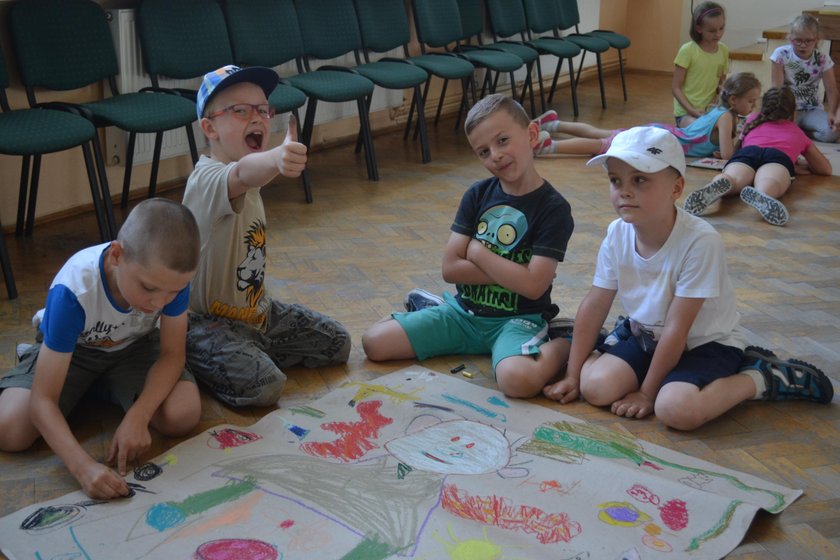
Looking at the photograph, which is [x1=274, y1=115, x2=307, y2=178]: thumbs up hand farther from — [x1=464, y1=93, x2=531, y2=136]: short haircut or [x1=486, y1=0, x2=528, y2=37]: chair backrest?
[x1=486, y1=0, x2=528, y2=37]: chair backrest

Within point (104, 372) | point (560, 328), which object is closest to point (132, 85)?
point (104, 372)

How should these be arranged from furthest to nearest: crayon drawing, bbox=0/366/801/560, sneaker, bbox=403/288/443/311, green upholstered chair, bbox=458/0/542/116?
green upholstered chair, bbox=458/0/542/116 < sneaker, bbox=403/288/443/311 < crayon drawing, bbox=0/366/801/560

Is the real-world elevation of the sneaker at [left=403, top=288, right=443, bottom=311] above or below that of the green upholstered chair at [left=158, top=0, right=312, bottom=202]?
below

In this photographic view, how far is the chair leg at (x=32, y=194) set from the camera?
374 cm

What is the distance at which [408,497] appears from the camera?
6.61 feet

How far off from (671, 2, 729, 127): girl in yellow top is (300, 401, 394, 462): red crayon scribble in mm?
4191

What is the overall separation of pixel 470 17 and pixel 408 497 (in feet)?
15.6

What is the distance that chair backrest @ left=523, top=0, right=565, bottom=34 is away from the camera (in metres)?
6.82

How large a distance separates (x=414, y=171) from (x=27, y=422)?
3307 millimetres

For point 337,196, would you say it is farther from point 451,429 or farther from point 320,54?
point 451,429

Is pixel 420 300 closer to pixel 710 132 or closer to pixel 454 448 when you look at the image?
pixel 454 448

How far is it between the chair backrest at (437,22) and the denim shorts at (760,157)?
1.95m

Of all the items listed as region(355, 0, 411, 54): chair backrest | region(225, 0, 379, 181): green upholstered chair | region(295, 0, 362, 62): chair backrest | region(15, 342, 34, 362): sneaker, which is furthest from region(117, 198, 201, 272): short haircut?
region(355, 0, 411, 54): chair backrest

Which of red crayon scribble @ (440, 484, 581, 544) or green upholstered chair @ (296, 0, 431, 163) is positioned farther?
green upholstered chair @ (296, 0, 431, 163)
